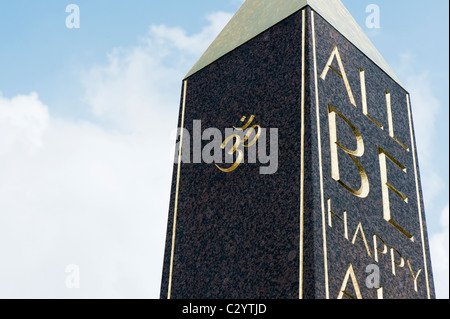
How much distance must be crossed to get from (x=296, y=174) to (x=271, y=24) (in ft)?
7.88

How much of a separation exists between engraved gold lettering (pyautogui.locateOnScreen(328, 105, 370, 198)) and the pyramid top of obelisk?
56.3 inches

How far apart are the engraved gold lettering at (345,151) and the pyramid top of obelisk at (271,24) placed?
56.3 inches

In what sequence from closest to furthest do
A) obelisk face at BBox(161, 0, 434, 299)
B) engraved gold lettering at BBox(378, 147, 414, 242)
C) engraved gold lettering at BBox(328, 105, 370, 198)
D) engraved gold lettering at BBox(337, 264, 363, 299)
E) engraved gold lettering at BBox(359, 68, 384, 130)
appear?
1. engraved gold lettering at BBox(337, 264, 363, 299)
2. obelisk face at BBox(161, 0, 434, 299)
3. engraved gold lettering at BBox(328, 105, 370, 198)
4. engraved gold lettering at BBox(378, 147, 414, 242)
5. engraved gold lettering at BBox(359, 68, 384, 130)

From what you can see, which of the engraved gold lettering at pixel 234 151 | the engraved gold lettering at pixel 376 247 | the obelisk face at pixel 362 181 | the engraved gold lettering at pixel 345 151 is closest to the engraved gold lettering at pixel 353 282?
the obelisk face at pixel 362 181

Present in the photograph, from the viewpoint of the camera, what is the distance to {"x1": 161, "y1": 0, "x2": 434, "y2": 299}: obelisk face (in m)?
6.55

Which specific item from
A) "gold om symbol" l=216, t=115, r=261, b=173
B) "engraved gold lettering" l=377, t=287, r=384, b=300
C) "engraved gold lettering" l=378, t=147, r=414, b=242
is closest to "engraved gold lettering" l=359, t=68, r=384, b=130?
"engraved gold lettering" l=378, t=147, r=414, b=242

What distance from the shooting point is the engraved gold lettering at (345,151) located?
23.0 ft

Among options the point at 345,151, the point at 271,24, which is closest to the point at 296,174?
the point at 345,151

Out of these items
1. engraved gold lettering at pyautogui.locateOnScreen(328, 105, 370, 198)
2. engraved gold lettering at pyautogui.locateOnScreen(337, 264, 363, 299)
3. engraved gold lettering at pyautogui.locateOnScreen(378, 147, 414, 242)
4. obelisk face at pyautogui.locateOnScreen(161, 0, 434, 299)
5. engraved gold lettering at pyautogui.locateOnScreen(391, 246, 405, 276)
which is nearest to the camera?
engraved gold lettering at pyautogui.locateOnScreen(337, 264, 363, 299)

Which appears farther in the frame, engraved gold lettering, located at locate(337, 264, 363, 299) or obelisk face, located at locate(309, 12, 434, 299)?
obelisk face, located at locate(309, 12, 434, 299)

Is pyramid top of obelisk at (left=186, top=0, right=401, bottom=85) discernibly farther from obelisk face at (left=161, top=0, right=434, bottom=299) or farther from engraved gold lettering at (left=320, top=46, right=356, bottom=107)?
engraved gold lettering at (left=320, top=46, right=356, bottom=107)

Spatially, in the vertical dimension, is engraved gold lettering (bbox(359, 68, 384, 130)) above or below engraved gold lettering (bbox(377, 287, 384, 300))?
above
